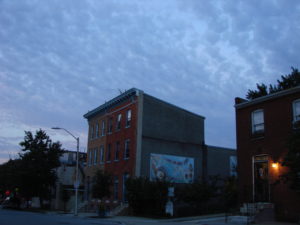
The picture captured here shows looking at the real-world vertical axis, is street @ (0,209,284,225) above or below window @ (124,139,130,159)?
below

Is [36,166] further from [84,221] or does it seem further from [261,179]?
[261,179]

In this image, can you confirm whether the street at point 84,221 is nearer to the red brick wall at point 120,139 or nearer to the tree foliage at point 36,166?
the red brick wall at point 120,139

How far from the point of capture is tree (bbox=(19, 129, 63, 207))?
4675cm

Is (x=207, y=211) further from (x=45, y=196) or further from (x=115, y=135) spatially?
(x=45, y=196)

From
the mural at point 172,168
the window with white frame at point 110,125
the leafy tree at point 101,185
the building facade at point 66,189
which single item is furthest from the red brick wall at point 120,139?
the building facade at point 66,189

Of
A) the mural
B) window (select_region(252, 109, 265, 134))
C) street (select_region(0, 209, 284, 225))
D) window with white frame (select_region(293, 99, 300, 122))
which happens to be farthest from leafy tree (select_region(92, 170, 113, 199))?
window with white frame (select_region(293, 99, 300, 122))

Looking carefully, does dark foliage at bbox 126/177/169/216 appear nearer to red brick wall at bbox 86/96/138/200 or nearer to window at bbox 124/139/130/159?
red brick wall at bbox 86/96/138/200

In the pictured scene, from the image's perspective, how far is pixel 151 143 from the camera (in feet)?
121

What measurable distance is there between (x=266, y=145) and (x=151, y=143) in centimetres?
1473

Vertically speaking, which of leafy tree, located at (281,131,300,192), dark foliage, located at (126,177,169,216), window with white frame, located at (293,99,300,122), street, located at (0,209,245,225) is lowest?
street, located at (0,209,245,225)

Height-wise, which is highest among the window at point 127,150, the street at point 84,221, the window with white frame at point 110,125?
the window with white frame at point 110,125

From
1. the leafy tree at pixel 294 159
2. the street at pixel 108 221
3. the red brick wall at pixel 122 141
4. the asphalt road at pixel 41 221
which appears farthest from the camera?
the red brick wall at pixel 122 141

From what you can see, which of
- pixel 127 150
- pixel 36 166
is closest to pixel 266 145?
pixel 127 150

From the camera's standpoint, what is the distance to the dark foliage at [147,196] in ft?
98.4
